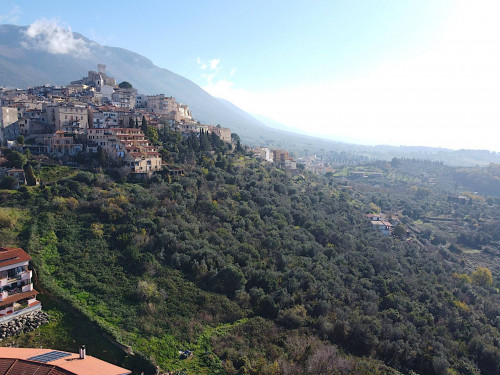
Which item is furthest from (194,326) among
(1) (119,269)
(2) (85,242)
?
(2) (85,242)

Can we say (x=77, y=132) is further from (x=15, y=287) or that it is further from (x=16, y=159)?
(x=15, y=287)

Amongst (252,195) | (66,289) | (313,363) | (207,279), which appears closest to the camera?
(313,363)

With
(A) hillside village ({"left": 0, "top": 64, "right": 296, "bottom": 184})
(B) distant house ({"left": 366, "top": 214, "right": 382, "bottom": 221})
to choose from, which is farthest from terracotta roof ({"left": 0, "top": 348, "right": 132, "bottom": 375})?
(B) distant house ({"left": 366, "top": 214, "right": 382, "bottom": 221})

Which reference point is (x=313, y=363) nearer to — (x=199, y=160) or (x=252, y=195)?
(x=252, y=195)

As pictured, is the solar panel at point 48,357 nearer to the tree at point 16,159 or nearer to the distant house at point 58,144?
the tree at point 16,159

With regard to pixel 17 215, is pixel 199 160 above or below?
above

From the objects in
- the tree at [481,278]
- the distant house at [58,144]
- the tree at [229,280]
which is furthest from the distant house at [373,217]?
the distant house at [58,144]

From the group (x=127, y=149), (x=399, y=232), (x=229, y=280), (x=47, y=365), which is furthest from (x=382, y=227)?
(x=47, y=365)
